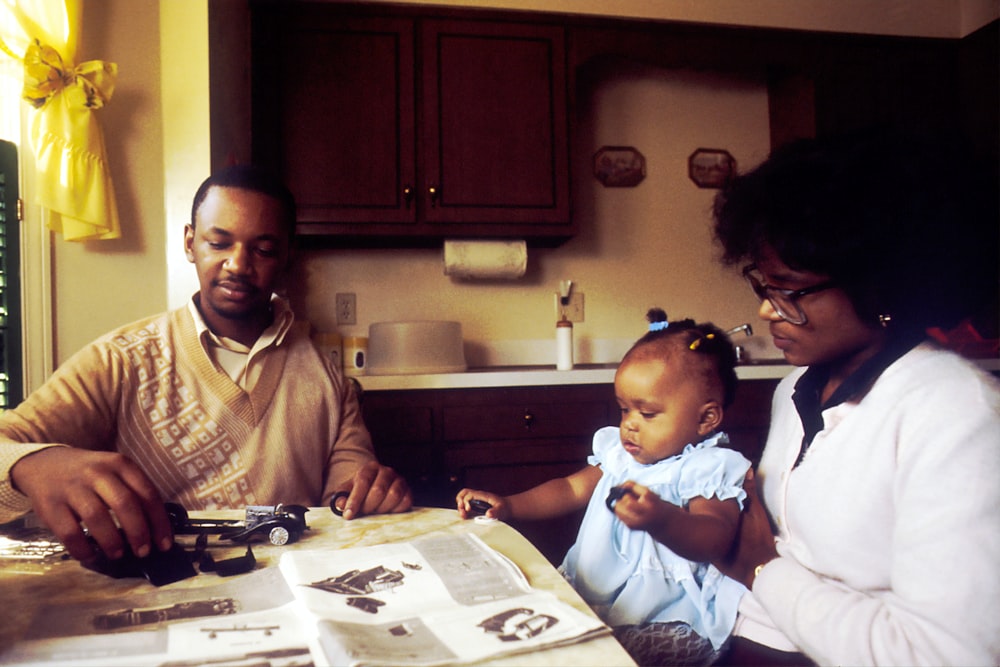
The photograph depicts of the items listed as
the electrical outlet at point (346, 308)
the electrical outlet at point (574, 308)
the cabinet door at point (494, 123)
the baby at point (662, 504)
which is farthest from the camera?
the electrical outlet at point (574, 308)

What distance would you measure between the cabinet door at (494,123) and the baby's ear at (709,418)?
158 centimetres

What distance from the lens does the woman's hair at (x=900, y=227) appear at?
84 centimetres

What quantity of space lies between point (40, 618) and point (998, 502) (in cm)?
91

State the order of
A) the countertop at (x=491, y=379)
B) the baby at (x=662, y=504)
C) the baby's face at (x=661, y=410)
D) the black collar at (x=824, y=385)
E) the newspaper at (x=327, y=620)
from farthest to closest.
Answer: the countertop at (x=491, y=379) < the baby's face at (x=661, y=410) < the baby at (x=662, y=504) < the black collar at (x=824, y=385) < the newspaper at (x=327, y=620)

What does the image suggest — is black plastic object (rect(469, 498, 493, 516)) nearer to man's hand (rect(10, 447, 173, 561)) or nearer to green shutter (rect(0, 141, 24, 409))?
man's hand (rect(10, 447, 173, 561))

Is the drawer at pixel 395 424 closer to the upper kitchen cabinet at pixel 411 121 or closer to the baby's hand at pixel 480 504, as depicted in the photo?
the upper kitchen cabinet at pixel 411 121

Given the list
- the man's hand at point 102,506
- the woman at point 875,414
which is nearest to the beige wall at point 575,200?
the man's hand at point 102,506

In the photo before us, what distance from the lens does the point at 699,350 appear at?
4.14 ft

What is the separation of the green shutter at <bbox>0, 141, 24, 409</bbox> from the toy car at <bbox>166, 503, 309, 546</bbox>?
4.93 ft

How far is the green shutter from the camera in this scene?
6.62 ft

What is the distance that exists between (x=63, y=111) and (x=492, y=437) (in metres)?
1.68

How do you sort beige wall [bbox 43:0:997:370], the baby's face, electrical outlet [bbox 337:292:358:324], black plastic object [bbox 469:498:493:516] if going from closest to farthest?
1. black plastic object [bbox 469:498:493:516]
2. the baby's face
3. beige wall [bbox 43:0:997:370]
4. electrical outlet [bbox 337:292:358:324]

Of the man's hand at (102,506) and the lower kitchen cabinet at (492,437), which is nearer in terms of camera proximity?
the man's hand at (102,506)

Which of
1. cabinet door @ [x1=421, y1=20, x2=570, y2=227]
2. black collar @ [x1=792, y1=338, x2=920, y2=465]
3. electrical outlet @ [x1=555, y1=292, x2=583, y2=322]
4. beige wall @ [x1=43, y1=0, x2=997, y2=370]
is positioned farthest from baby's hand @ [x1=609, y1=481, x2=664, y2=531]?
electrical outlet @ [x1=555, y1=292, x2=583, y2=322]
